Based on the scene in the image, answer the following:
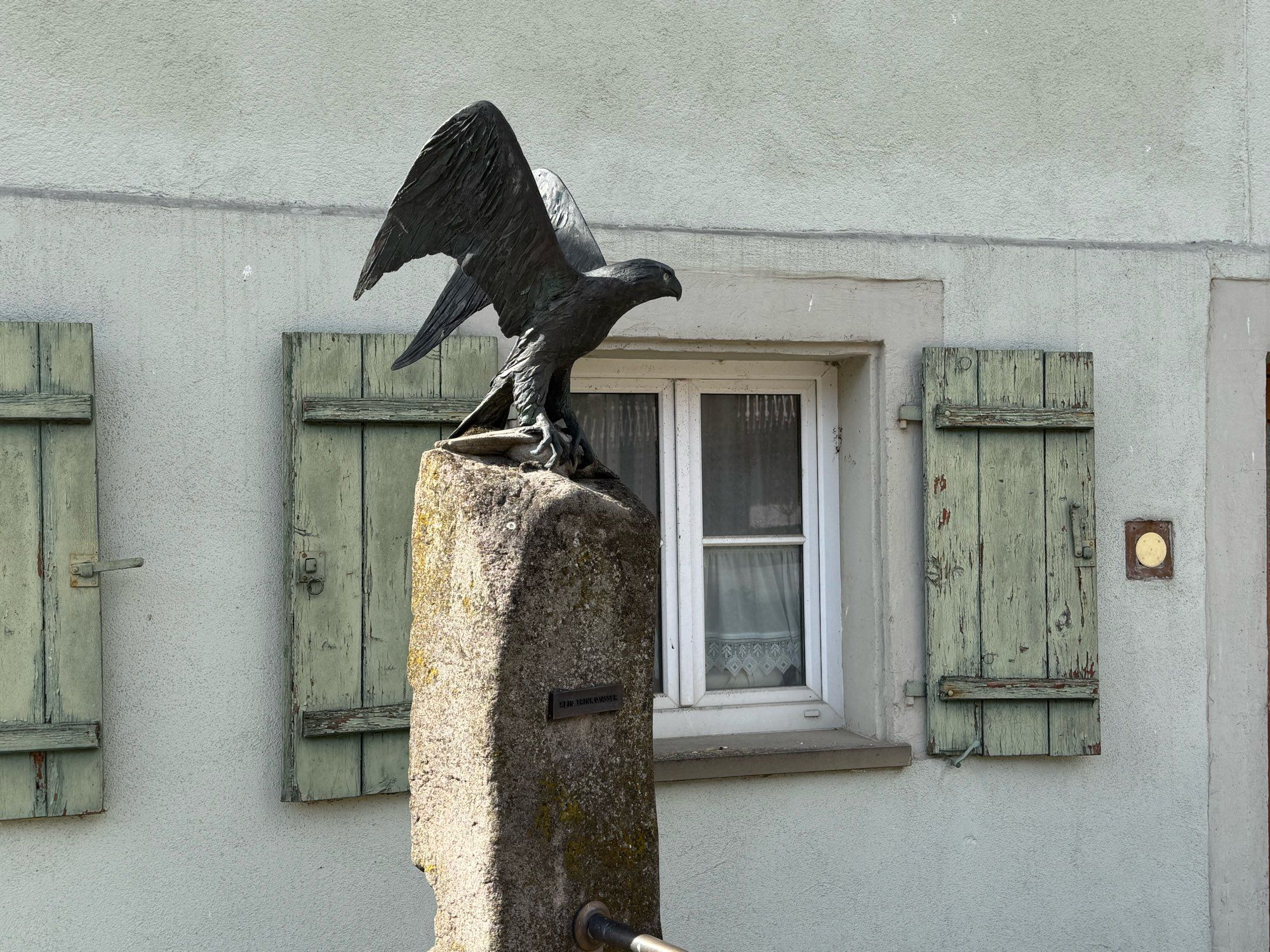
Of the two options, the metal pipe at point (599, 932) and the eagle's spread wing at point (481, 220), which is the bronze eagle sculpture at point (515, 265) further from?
the metal pipe at point (599, 932)

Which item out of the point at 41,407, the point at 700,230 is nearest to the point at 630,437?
the point at 700,230

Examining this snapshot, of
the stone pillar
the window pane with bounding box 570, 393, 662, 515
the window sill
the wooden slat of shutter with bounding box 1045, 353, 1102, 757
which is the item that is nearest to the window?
the window pane with bounding box 570, 393, 662, 515

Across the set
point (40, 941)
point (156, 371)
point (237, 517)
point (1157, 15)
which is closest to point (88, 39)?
point (156, 371)

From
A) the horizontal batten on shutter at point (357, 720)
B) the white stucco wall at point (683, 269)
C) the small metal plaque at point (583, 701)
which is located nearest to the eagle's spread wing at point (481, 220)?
the small metal plaque at point (583, 701)

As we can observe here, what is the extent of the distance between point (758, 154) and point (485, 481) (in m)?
2.22

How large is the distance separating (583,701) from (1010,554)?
226 centimetres

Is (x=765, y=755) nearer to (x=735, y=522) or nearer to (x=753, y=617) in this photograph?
(x=753, y=617)

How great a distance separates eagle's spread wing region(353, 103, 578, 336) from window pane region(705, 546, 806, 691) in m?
2.10

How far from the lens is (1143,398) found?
445 cm

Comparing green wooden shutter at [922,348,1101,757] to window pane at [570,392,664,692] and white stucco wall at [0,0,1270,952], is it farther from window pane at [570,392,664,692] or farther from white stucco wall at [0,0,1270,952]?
window pane at [570,392,664,692]

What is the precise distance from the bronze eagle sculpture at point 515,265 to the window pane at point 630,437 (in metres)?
1.76

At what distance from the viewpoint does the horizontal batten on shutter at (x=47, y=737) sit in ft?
11.1

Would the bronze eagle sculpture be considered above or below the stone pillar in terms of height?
above

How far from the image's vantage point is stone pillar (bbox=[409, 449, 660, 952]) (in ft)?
7.40
